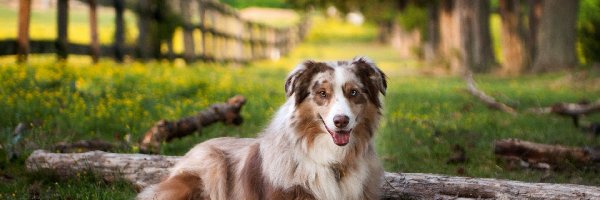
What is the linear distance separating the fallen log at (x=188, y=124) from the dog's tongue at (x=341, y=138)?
4230mm

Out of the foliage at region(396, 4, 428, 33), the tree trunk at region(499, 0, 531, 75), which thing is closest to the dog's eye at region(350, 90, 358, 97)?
the tree trunk at region(499, 0, 531, 75)

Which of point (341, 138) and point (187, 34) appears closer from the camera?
point (341, 138)

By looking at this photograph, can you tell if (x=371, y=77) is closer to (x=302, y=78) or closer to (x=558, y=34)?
(x=302, y=78)

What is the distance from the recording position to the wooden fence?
52.5ft

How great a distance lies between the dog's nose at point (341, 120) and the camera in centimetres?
585

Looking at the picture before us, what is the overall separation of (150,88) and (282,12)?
73255mm

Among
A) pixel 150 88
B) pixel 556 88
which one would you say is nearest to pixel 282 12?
Answer: pixel 556 88

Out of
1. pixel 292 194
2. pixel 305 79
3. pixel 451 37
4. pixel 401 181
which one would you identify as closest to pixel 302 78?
pixel 305 79

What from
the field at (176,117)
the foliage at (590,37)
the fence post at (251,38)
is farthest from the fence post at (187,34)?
the fence post at (251,38)

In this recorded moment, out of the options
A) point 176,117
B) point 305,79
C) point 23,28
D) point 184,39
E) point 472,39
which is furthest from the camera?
point 472,39

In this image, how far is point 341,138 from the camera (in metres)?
6.08

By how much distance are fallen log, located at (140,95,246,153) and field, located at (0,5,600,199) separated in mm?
158

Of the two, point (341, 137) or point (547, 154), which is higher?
point (341, 137)

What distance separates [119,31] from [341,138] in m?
15.5
